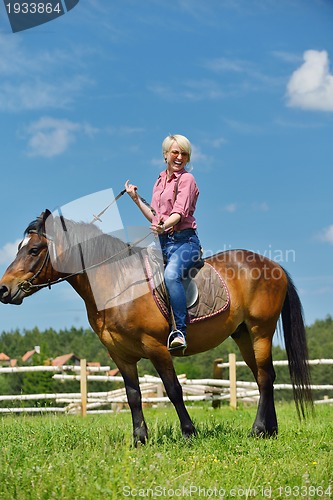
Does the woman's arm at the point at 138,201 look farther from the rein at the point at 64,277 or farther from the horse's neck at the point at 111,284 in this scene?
the horse's neck at the point at 111,284

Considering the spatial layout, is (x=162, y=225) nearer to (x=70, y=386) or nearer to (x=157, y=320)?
(x=157, y=320)

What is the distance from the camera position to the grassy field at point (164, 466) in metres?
4.09

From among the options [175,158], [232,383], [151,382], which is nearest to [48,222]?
[175,158]

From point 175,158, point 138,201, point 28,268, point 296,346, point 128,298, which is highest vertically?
point 175,158

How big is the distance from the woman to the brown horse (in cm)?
22

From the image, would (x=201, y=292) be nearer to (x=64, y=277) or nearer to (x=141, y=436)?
(x=64, y=277)

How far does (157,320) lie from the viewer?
6.20m

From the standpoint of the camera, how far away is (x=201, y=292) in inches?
259

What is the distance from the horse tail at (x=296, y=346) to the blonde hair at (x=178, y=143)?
226 centimetres

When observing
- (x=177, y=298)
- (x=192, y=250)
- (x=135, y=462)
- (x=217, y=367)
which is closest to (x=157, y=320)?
(x=177, y=298)

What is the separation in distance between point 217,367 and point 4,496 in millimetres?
13109

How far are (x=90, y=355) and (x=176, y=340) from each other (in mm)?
77184

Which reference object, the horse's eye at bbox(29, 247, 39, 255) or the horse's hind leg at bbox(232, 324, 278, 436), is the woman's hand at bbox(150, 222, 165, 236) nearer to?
the horse's eye at bbox(29, 247, 39, 255)

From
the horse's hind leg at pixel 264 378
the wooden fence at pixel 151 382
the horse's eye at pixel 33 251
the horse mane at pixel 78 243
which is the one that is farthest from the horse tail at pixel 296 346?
the wooden fence at pixel 151 382
